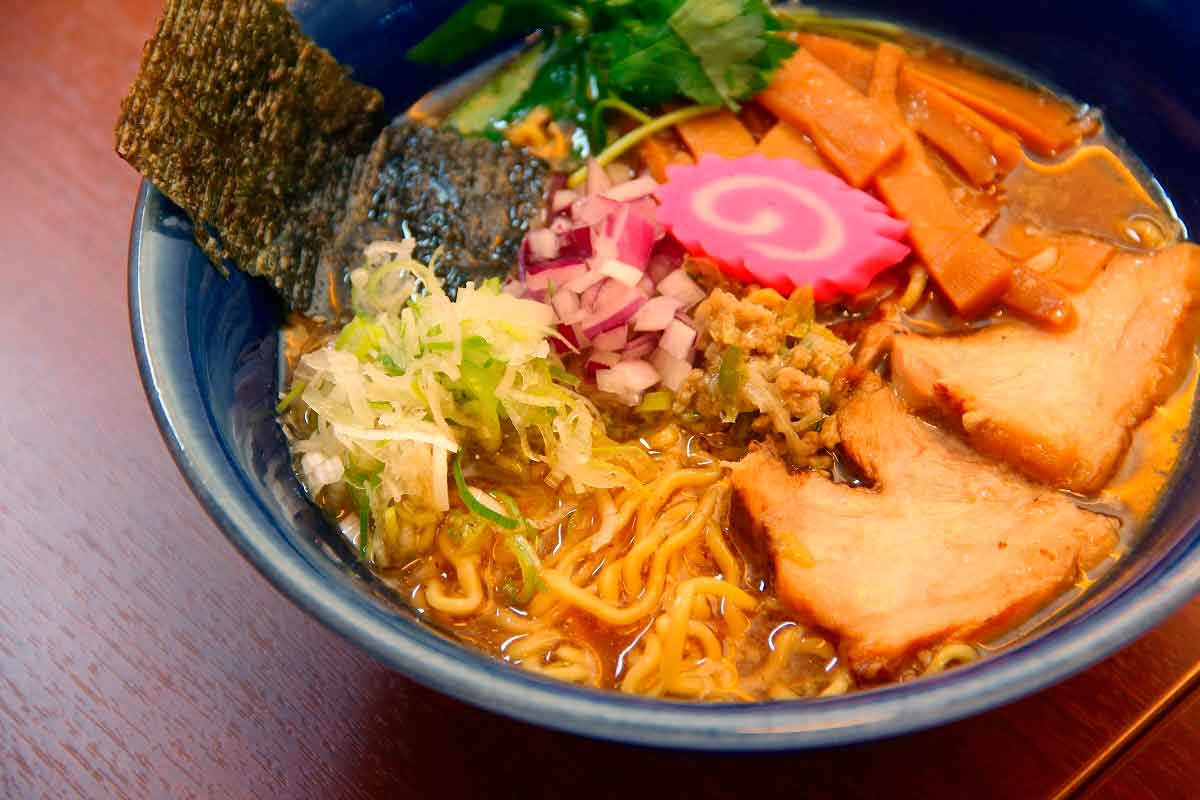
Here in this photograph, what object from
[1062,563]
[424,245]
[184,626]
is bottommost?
[1062,563]

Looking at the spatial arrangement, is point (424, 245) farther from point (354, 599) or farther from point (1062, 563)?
point (1062, 563)

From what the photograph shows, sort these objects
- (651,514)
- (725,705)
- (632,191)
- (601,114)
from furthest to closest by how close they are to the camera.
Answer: (601,114), (632,191), (651,514), (725,705)

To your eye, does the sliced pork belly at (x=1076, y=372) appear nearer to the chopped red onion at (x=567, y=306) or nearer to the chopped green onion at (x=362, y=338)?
the chopped red onion at (x=567, y=306)

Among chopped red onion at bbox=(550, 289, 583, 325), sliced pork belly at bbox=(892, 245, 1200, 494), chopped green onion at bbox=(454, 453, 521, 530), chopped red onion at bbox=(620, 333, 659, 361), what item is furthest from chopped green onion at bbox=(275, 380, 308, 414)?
sliced pork belly at bbox=(892, 245, 1200, 494)

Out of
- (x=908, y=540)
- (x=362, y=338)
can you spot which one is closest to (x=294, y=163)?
(x=362, y=338)

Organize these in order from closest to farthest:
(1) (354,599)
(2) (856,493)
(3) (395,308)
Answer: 1. (1) (354,599)
2. (2) (856,493)
3. (3) (395,308)

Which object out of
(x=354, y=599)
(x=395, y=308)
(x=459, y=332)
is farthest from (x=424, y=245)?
(x=354, y=599)

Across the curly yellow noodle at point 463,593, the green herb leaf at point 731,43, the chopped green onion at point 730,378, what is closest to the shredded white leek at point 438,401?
the curly yellow noodle at point 463,593

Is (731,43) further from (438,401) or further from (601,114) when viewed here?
(438,401)
